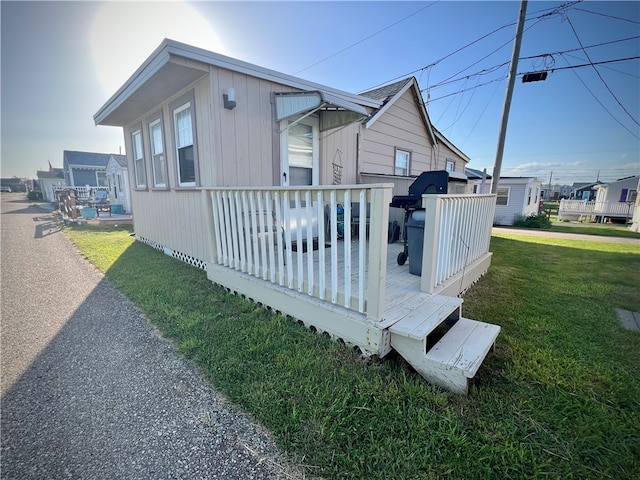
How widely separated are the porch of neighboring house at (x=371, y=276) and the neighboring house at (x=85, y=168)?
32805 mm

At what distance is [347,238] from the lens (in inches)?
87.9

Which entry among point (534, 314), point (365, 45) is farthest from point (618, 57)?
point (534, 314)

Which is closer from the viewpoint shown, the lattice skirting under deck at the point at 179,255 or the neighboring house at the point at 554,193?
the lattice skirting under deck at the point at 179,255

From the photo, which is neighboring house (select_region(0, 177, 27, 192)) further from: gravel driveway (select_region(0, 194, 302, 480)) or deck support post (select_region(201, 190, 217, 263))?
gravel driveway (select_region(0, 194, 302, 480))

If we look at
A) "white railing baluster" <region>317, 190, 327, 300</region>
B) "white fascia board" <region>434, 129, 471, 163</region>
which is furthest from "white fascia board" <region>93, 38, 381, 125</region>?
"white fascia board" <region>434, 129, 471, 163</region>

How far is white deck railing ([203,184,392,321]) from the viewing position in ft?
6.70

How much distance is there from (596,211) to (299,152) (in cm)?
2579

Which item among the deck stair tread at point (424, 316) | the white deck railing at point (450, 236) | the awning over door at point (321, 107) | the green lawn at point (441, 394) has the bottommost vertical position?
the green lawn at point (441, 394)

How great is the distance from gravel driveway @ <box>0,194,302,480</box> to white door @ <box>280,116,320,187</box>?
10.4 ft

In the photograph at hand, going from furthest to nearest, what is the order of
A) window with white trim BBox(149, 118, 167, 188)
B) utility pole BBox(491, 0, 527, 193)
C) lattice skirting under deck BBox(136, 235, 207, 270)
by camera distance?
utility pole BBox(491, 0, 527, 193), window with white trim BBox(149, 118, 167, 188), lattice skirting under deck BBox(136, 235, 207, 270)

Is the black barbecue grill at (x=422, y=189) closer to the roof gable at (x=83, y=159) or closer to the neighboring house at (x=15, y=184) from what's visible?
the roof gable at (x=83, y=159)

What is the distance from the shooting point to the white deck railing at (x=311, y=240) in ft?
6.70

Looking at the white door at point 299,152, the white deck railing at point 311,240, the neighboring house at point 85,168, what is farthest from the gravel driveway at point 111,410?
the neighboring house at point 85,168

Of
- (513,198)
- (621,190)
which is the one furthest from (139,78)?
(621,190)
